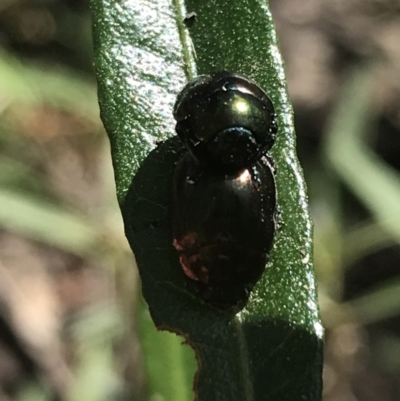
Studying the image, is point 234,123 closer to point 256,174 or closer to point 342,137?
point 256,174

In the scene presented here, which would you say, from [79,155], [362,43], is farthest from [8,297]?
[362,43]

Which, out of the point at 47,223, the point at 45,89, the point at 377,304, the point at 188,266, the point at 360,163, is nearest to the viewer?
the point at 188,266

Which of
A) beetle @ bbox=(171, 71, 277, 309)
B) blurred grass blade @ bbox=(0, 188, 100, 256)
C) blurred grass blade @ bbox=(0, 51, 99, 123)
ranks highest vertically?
blurred grass blade @ bbox=(0, 51, 99, 123)

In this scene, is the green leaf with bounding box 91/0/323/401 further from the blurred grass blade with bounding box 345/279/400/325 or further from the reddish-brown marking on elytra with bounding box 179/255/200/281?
the blurred grass blade with bounding box 345/279/400/325

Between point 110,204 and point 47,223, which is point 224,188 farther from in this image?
point 110,204

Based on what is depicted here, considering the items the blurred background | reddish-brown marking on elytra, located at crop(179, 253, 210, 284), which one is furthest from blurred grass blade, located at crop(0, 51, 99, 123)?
reddish-brown marking on elytra, located at crop(179, 253, 210, 284)

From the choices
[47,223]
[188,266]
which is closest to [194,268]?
[188,266]

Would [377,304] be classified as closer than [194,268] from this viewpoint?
No
